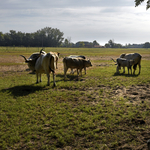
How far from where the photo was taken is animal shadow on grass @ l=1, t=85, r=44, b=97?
8.96 metres

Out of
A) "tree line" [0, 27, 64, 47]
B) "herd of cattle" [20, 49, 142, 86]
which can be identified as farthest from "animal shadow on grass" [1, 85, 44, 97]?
"tree line" [0, 27, 64, 47]

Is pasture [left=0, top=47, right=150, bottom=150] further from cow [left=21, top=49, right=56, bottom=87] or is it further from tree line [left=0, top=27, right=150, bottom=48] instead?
tree line [left=0, top=27, right=150, bottom=48]

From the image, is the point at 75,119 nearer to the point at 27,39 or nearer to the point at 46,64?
the point at 46,64

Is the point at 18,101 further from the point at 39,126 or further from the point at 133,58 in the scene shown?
the point at 133,58

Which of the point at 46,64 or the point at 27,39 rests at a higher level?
the point at 27,39

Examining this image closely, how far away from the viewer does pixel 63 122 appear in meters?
5.68

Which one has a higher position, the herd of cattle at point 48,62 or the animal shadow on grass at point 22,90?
the herd of cattle at point 48,62

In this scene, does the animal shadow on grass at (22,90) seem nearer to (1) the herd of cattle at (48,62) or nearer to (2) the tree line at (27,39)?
(1) the herd of cattle at (48,62)

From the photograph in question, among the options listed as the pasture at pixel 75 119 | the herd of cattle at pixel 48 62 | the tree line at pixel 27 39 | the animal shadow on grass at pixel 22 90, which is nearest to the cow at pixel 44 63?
the herd of cattle at pixel 48 62

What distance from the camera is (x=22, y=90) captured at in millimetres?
9555

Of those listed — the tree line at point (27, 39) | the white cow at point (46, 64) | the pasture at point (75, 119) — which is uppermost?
the tree line at point (27, 39)

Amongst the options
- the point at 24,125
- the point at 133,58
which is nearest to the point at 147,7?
the point at 133,58

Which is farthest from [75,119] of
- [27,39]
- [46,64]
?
[27,39]

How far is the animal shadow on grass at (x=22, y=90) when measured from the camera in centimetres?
896
